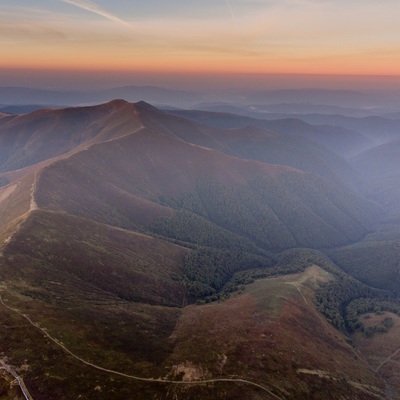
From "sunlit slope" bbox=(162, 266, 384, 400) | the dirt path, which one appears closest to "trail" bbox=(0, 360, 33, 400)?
"sunlit slope" bbox=(162, 266, 384, 400)

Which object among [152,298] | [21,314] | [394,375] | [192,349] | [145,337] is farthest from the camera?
[152,298]

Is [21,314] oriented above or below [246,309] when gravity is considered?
above

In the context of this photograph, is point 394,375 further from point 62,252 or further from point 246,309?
point 62,252

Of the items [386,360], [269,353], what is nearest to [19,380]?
[269,353]

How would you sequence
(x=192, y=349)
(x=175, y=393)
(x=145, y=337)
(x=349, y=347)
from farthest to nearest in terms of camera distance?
(x=349, y=347) → (x=145, y=337) → (x=192, y=349) → (x=175, y=393)

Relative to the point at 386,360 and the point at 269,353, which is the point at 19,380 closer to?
the point at 269,353

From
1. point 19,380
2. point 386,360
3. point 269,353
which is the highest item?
point 19,380

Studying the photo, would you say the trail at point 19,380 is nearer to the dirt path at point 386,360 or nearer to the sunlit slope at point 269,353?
the sunlit slope at point 269,353

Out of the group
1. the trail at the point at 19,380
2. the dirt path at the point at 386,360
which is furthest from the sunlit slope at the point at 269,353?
the trail at the point at 19,380

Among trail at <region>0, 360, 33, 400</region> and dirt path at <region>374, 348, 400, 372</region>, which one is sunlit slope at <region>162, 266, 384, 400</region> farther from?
trail at <region>0, 360, 33, 400</region>

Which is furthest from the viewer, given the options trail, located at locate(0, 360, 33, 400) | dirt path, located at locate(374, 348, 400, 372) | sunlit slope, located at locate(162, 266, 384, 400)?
dirt path, located at locate(374, 348, 400, 372)

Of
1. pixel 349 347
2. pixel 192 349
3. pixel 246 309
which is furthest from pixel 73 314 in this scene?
pixel 349 347
